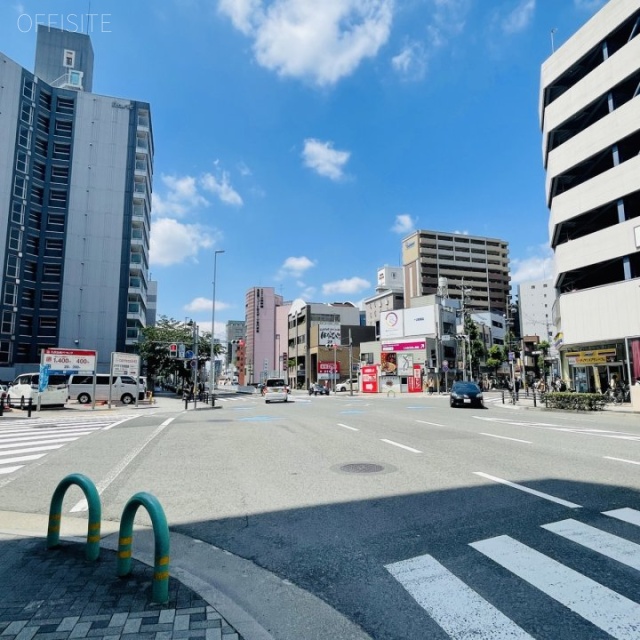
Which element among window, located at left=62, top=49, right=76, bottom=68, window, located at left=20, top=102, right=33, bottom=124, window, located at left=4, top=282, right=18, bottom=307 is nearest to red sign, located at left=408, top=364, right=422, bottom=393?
window, located at left=4, top=282, right=18, bottom=307

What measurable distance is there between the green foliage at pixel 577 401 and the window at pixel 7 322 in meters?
54.4

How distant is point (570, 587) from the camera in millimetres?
3656

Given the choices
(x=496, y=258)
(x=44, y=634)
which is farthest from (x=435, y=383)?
(x=496, y=258)

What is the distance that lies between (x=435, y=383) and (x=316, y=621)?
63587mm

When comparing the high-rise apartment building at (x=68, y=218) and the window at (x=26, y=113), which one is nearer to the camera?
the high-rise apartment building at (x=68, y=218)

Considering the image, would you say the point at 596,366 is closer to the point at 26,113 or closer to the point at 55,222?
the point at 55,222

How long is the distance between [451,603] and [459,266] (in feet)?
398

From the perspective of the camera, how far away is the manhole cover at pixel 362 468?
8.26m

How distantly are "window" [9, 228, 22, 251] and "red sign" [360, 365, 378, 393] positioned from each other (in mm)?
47177

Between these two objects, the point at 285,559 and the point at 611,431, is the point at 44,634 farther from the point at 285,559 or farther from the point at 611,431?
the point at 611,431

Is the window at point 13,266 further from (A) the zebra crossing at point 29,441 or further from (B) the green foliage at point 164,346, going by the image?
(A) the zebra crossing at point 29,441

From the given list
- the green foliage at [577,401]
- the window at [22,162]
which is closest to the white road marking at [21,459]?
the green foliage at [577,401]

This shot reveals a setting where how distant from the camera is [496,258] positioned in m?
125

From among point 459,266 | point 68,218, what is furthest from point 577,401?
point 459,266
